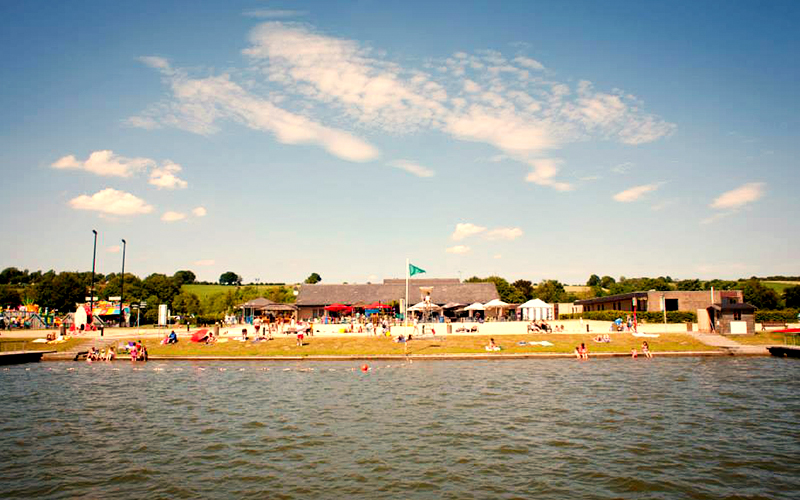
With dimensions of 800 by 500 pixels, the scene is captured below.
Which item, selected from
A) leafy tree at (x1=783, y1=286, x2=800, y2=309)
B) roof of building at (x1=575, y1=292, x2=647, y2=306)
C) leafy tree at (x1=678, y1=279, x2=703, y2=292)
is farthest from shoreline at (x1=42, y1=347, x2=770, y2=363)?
leafy tree at (x1=678, y1=279, x2=703, y2=292)

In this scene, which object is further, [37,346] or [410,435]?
[37,346]

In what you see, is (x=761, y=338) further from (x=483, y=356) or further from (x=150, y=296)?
(x=150, y=296)

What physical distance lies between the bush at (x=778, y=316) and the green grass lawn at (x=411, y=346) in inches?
741

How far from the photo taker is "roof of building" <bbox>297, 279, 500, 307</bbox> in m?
80.9

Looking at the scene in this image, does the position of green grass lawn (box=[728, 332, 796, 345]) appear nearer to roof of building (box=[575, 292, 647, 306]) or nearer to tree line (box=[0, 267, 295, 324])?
roof of building (box=[575, 292, 647, 306])

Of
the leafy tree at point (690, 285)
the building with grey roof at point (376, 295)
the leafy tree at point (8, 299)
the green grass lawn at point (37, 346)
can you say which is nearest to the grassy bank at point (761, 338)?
the building with grey roof at point (376, 295)

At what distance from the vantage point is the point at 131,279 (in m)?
113

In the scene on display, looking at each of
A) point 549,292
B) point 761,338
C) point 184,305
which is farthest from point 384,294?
point 549,292

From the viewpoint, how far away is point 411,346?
41.3m

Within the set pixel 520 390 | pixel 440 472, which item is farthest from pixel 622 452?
pixel 520 390

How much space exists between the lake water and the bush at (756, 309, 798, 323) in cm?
2790

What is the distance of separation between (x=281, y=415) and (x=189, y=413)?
4179 millimetres

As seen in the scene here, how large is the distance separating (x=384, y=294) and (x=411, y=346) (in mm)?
42863

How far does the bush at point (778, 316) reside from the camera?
53.5 meters
